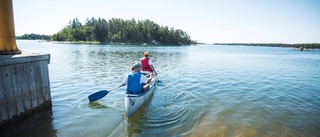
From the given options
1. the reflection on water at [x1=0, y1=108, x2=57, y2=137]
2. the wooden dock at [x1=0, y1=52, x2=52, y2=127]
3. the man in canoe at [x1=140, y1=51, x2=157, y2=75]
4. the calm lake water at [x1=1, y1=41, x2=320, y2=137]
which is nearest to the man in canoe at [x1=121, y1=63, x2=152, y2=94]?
the calm lake water at [x1=1, y1=41, x2=320, y2=137]

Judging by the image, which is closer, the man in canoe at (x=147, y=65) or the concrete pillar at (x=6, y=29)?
the concrete pillar at (x=6, y=29)

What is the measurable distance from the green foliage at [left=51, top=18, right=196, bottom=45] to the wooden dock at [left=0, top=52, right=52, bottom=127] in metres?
125

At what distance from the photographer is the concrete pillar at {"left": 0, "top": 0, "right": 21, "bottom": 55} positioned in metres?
6.39

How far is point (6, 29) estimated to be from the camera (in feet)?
21.5

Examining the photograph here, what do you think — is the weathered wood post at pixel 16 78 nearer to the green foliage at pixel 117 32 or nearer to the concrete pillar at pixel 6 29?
the concrete pillar at pixel 6 29

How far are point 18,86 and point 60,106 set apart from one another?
106 inches

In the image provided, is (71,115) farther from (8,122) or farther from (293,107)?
(293,107)

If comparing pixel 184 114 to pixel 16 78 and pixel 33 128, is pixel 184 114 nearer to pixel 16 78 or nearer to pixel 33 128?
pixel 33 128

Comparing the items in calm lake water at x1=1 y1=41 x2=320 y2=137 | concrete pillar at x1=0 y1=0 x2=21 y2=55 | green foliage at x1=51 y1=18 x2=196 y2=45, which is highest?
green foliage at x1=51 y1=18 x2=196 y2=45

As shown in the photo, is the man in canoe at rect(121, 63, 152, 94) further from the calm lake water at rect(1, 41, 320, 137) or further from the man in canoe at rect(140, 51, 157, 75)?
the man in canoe at rect(140, 51, 157, 75)

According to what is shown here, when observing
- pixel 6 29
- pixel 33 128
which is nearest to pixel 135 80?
pixel 33 128

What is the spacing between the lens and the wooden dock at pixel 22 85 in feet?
18.5

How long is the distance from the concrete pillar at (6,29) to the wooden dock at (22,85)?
65 cm

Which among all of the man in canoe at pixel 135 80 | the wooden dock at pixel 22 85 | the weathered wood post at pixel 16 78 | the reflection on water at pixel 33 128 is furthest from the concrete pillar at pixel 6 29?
the man in canoe at pixel 135 80
